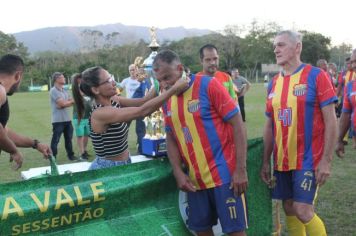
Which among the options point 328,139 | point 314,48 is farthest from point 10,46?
point 328,139

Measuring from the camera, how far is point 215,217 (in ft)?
11.3

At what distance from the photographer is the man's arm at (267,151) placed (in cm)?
383

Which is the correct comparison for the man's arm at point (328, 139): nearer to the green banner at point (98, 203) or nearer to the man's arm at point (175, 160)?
the man's arm at point (175, 160)

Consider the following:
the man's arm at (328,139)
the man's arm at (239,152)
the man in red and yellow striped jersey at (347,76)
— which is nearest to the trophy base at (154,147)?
the man's arm at (239,152)

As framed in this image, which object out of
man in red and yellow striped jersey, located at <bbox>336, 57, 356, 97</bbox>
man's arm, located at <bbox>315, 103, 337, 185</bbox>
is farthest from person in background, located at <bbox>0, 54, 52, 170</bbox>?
man in red and yellow striped jersey, located at <bbox>336, 57, 356, 97</bbox>

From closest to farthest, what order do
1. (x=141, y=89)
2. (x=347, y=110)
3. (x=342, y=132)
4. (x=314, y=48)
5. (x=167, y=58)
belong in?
(x=167, y=58) < (x=342, y=132) < (x=347, y=110) < (x=141, y=89) < (x=314, y=48)

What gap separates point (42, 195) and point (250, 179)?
209 cm

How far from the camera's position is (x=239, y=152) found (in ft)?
10.4

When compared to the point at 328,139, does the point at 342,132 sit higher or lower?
lower

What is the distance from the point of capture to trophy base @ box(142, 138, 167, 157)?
5660 millimetres

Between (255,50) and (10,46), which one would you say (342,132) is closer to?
(10,46)

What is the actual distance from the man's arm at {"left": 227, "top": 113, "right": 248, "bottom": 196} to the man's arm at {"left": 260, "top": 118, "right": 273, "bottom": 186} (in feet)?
2.39

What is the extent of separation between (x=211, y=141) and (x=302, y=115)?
32.2 inches

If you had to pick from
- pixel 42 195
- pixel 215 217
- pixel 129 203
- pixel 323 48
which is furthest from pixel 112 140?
pixel 323 48
